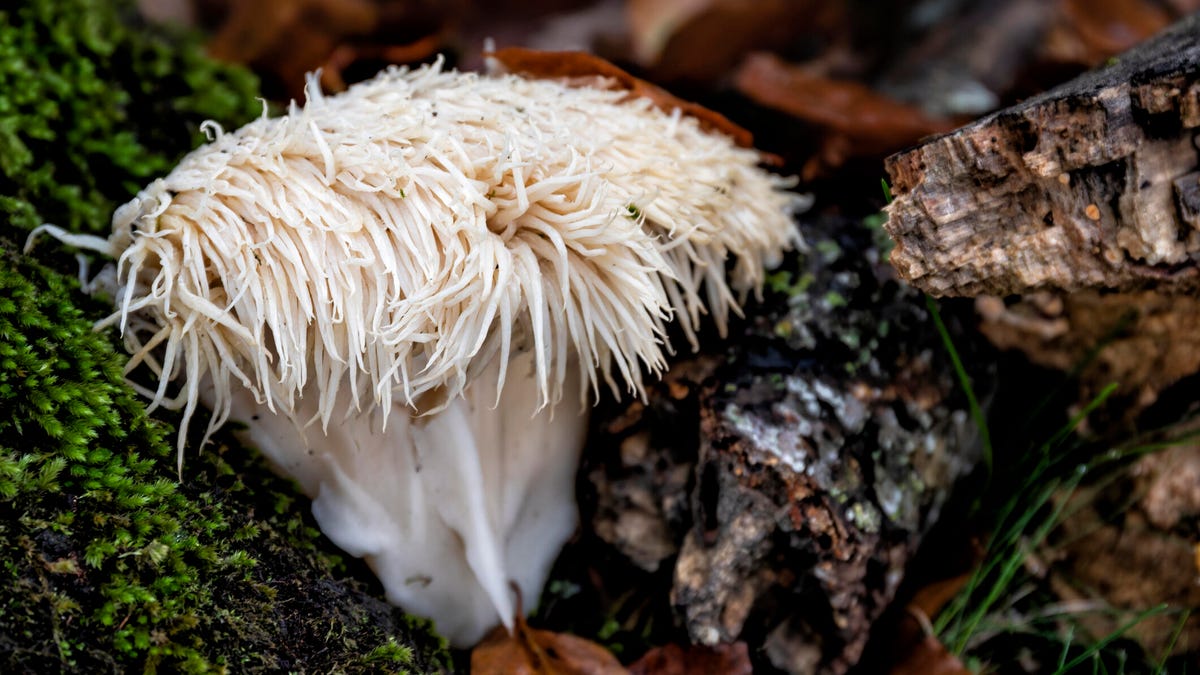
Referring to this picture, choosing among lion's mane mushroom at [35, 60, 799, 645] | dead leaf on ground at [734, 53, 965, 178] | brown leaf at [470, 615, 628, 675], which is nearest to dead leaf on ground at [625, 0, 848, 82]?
dead leaf on ground at [734, 53, 965, 178]

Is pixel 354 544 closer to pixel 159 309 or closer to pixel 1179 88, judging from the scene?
pixel 159 309

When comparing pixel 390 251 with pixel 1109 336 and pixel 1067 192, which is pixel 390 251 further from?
pixel 1109 336

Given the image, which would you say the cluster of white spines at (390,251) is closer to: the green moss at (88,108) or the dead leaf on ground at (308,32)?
Result: the green moss at (88,108)

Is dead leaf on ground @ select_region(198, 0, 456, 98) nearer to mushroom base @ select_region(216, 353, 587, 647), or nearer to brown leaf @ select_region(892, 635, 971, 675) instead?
mushroom base @ select_region(216, 353, 587, 647)

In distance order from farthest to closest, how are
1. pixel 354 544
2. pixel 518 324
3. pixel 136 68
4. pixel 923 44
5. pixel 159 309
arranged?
pixel 923 44, pixel 136 68, pixel 354 544, pixel 518 324, pixel 159 309

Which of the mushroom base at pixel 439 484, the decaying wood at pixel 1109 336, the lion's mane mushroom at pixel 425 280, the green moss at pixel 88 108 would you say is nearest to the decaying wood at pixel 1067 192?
the lion's mane mushroom at pixel 425 280

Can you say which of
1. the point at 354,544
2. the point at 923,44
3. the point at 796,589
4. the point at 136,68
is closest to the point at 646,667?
the point at 796,589

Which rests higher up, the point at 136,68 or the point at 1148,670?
the point at 136,68
